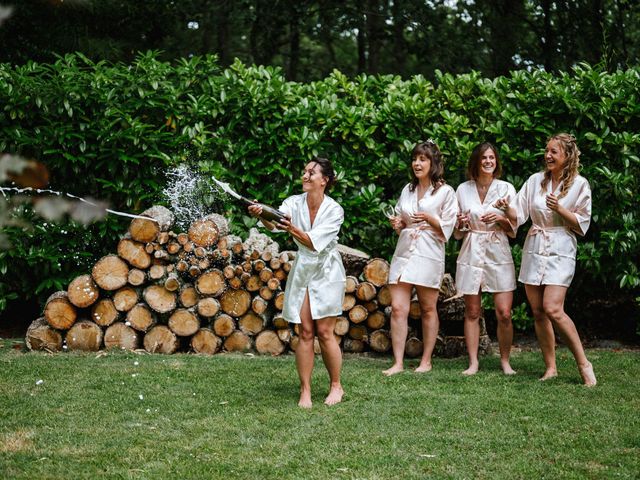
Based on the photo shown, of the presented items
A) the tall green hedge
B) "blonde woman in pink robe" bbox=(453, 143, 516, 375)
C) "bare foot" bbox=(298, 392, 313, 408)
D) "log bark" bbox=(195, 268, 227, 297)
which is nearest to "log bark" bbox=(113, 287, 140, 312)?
"log bark" bbox=(195, 268, 227, 297)

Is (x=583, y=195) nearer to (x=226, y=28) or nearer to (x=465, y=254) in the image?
(x=465, y=254)

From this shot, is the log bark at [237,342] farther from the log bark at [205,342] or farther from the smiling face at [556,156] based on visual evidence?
the smiling face at [556,156]

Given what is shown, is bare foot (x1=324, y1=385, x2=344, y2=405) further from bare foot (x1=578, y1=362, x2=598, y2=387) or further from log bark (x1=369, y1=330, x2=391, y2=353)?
bare foot (x1=578, y1=362, x2=598, y2=387)

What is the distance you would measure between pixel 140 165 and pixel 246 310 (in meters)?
1.86

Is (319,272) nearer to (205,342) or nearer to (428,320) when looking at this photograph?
(428,320)

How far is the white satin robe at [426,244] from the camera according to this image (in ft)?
20.7

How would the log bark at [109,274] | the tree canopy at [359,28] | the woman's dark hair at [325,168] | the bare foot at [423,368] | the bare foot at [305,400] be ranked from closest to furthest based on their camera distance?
the bare foot at [305,400]
the woman's dark hair at [325,168]
the bare foot at [423,368]
the log bark at [109,274]
the tree canopy at [359,28]

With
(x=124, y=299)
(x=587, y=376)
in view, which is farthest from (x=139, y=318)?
(x=587, y=376)

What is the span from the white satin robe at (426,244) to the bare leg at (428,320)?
0.09 metres

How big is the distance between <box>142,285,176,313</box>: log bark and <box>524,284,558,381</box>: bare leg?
3.02 meters

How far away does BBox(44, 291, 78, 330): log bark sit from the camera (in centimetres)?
673

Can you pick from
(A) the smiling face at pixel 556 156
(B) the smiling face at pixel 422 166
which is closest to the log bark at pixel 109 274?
(B) the smiling face at pixel 422 166

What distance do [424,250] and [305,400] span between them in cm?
A: 181

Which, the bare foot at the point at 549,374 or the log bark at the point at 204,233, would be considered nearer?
the bare foot at the point at 549,374
